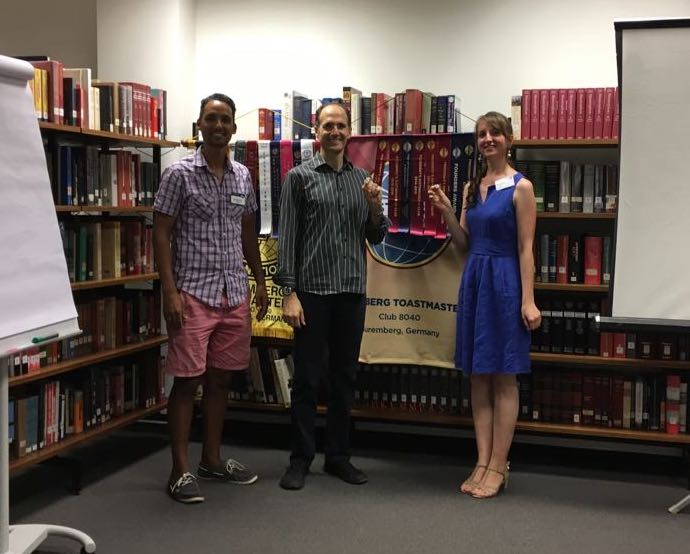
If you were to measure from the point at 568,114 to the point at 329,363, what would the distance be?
5.18 ft

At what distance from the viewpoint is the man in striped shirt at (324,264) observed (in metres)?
3.13

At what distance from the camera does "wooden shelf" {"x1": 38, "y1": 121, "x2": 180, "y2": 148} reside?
303cm

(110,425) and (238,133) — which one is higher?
(238,133)

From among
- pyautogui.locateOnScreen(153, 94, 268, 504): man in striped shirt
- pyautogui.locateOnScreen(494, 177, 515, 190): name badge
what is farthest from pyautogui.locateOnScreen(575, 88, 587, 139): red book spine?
pyautogui.locateOnScreen(153, 94, 268, 504): man in striped shirt

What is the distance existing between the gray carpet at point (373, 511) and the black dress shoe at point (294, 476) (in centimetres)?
4

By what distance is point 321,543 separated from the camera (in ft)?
8.85

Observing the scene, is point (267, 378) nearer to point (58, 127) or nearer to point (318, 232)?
point (318, 232)

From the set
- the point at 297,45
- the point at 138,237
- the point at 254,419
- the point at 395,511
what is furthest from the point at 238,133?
the point at 395,511

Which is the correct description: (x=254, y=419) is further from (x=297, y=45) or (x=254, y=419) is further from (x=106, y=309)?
(x=297, y=45)

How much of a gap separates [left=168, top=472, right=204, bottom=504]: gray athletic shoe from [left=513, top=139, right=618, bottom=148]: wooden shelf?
81.8 inches

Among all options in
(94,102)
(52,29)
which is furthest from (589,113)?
(52,29)

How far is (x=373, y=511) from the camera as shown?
2.99 metres

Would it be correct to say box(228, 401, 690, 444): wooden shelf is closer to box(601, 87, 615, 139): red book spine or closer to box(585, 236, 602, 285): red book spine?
box(585, 236, 602, 285): red book spine

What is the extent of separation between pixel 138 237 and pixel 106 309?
386mm
